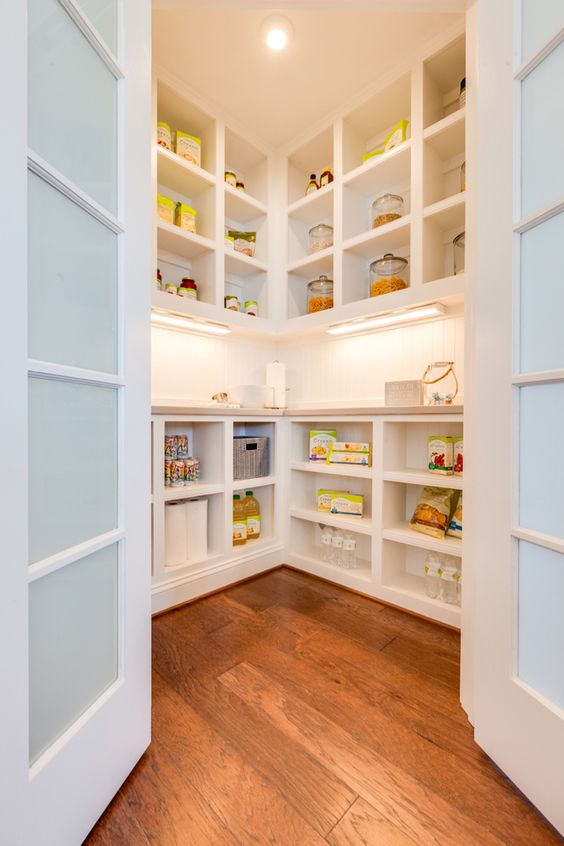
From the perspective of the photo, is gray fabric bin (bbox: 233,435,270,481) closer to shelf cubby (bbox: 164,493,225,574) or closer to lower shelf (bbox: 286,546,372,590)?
shelf cubby (bbox: 164,493,225,574)

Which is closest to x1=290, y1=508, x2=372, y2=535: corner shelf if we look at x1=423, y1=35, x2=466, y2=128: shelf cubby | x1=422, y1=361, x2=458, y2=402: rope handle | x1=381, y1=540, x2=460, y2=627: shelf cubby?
x1=381, y1=540, x2=460, y2=627: shelf cubby

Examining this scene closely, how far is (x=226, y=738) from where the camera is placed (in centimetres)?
98

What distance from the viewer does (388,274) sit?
6.58 feet

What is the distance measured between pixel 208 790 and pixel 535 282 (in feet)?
4.43

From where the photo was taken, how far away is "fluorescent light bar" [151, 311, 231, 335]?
1.88 metres

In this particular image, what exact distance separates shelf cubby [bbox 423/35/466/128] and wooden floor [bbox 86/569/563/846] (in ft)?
7.60

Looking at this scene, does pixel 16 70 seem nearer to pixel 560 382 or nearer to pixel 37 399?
pixel 37 399

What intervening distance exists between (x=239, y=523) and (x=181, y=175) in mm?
1886

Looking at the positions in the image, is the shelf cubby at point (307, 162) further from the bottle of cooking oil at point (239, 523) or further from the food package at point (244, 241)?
the bottle of cooking oil at point (239, 523)

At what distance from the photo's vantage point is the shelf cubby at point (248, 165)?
223 centimetres

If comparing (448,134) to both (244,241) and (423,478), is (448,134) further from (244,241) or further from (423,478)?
(423,478)

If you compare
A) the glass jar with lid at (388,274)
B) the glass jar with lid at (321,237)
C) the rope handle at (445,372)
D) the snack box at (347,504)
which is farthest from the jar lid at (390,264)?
the snack box at (347,504)

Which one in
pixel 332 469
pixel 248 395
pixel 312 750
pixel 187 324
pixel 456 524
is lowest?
pixel 312 750

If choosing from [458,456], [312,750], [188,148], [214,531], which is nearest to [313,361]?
[458,456]
